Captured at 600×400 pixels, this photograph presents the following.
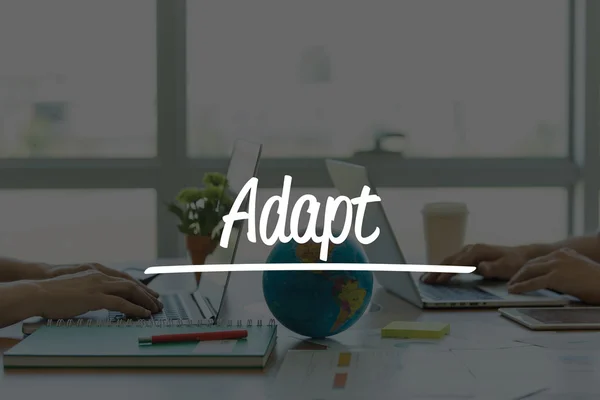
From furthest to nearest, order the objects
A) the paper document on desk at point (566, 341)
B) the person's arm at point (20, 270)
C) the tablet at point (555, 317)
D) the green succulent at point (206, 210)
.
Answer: the green succulent at point (206, 210)
the person's arm at point (20, 270)
the tablet at point (555, 317)
the paper document on desk at point (566, 341)

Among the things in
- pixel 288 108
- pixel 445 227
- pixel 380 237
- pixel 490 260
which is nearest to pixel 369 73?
pixel 288 108

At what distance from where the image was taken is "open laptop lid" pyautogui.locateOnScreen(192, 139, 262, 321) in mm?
1323

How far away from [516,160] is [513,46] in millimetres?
470

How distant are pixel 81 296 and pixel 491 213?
2468 millimetres

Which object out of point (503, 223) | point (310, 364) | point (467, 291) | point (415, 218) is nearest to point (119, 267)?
point (467, 291)

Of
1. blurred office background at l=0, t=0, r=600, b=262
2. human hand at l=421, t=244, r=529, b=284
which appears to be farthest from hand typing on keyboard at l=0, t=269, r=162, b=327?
blurred office background at l=0, t=0, r=600, b=262

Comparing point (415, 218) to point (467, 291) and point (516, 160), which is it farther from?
point (467, 291)

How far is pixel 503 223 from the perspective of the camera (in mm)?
3496

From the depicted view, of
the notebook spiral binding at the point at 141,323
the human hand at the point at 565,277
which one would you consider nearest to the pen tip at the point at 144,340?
the notebook spiral binding at the point at 141,323

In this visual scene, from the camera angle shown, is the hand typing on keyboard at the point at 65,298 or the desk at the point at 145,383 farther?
the hand typing on keyboard at the point at 65,298

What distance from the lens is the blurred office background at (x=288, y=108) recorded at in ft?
10.7

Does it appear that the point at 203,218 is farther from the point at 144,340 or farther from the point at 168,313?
the point at 144,340

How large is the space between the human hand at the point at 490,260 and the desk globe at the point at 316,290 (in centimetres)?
57

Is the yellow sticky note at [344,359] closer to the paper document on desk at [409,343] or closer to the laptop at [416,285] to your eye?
the paper document on desk at [409,343]
